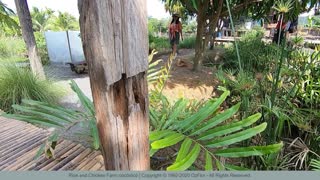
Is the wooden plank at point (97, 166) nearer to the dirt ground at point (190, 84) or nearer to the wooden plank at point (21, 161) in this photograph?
the wooden plank at point (21, 161)

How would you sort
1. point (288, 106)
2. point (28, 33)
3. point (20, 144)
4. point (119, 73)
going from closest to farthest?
point (119, 73), point (20, 144), point (288, 106), point (28, 33)

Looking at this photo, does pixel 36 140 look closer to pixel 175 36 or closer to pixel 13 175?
pixel 13 175

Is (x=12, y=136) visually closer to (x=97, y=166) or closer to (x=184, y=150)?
(x=97, y=166)

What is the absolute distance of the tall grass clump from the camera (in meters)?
3.47

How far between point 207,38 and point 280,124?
317 cm

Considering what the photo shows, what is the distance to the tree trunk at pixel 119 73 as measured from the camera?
671mm

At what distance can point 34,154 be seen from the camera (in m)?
1.52

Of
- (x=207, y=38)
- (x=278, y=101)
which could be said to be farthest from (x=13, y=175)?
(x=207, y=38)

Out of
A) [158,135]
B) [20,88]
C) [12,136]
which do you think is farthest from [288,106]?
[20,88]

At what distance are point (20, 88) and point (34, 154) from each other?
97.1 inches

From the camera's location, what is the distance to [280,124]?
1833mm

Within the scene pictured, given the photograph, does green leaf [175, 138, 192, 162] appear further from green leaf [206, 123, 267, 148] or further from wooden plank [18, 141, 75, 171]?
wooden plank [18, 141, 75, 171]

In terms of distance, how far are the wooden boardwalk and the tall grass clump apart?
179cm

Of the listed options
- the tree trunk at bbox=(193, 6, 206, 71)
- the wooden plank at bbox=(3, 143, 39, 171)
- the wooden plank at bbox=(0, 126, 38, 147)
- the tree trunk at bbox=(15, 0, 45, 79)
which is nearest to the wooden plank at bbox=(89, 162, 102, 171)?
the wooden plank at bbox=(3, 143, 39, 171)
